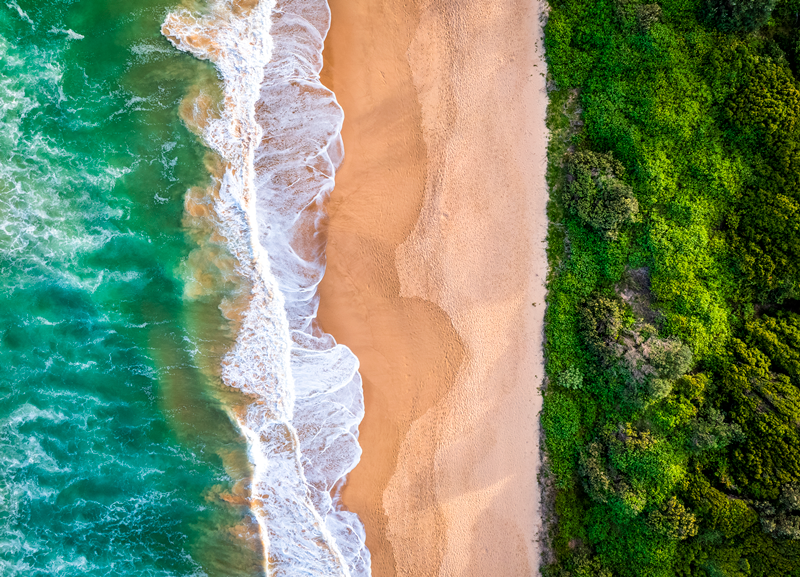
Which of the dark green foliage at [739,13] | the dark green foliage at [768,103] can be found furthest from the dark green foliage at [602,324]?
the dark green foliage at [739,13]

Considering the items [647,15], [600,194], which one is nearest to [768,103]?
[647,15]

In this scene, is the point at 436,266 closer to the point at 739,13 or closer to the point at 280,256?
the point at 280,256

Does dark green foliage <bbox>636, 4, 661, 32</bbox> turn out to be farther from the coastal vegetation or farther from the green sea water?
the green sea water

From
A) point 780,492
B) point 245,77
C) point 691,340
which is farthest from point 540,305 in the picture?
point 245,77

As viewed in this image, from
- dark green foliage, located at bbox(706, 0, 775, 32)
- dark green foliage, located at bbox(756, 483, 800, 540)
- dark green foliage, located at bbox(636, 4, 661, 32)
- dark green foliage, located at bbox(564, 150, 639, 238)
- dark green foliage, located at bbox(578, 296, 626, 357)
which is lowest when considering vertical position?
dark green foliage, located at bbox(756, 483, 800, 540)

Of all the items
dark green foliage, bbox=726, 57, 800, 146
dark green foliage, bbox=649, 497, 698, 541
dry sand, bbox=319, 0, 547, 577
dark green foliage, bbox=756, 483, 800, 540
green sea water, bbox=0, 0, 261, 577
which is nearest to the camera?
dark green foliage, bbox=756, 483, 800, 540

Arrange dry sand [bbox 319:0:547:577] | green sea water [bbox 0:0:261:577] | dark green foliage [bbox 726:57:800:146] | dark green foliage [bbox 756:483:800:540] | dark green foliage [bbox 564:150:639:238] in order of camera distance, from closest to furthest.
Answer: dark green foliage [bbox 756:483:800:540] < dark green foliage [bbox 726:57:800:146] < dark green foliage [bbox 564:150:639:238] < green sea water [bbox 0:0:261:577] < dry sand [bbox 319:0:547:577]

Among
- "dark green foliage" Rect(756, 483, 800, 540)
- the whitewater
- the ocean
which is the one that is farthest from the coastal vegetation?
the ocean
